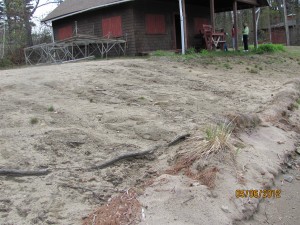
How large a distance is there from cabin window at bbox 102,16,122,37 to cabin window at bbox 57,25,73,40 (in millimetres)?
3164

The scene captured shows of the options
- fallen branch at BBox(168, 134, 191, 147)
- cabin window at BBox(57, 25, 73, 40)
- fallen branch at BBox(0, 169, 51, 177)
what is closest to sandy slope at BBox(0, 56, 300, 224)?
fallen branch at BBox(0, 169, 51, 177)

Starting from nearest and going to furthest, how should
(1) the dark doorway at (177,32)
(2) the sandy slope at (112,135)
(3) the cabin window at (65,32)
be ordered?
1. (2) the sandy slope at (112,135)
2. (1) the dark doorway at (177,32)
3. (3) the cabin window at (65,32)

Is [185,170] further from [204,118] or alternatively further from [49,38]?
[49,38]

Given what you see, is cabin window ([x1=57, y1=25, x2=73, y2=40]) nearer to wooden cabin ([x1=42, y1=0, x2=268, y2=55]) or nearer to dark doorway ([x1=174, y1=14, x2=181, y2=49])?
wooden cabin ([x1=42, y1=0, x2=268, y2=55])

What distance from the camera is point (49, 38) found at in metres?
25.9

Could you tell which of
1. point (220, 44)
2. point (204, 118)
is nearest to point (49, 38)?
point (220, 44)

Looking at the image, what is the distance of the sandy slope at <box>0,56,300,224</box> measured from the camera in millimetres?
3861

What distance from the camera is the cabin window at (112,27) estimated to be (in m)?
18.3

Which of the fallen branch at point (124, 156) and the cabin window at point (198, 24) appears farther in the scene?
the cabin window at point (198, 24)

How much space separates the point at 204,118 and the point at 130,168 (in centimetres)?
226

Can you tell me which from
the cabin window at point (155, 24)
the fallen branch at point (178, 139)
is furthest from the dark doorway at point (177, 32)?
the fallen branch at point (178, 139)
